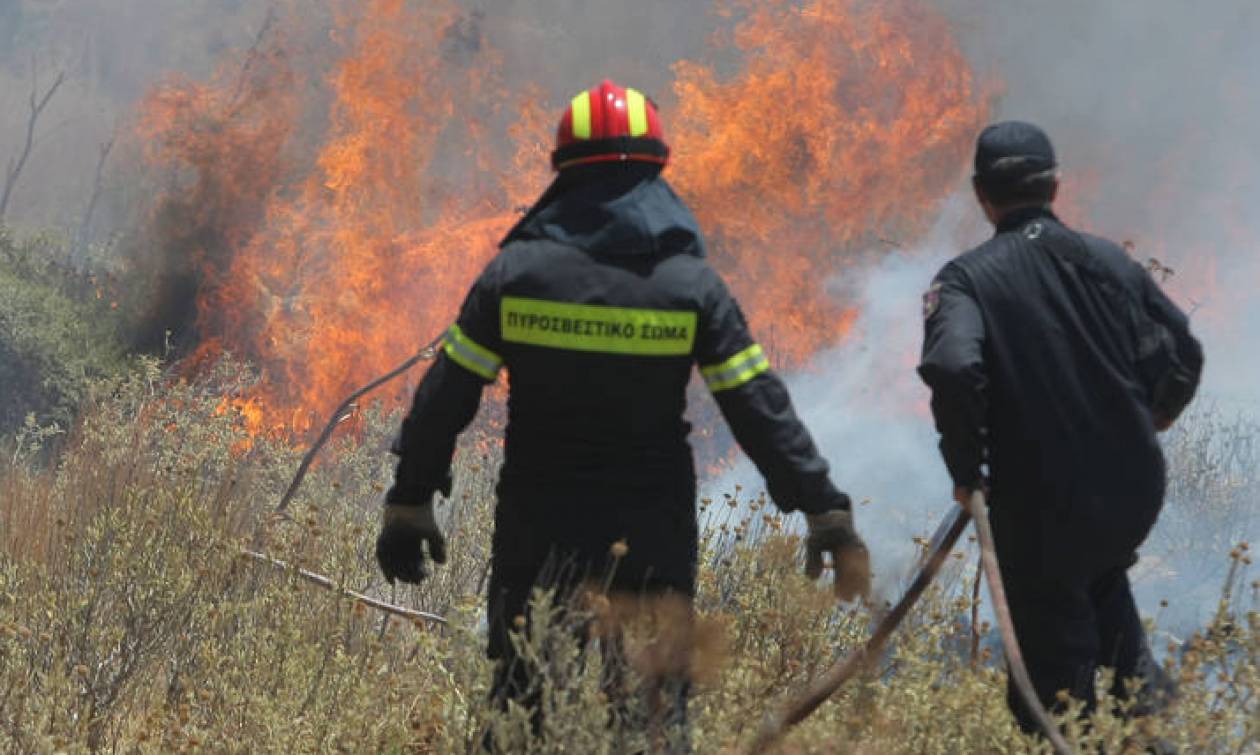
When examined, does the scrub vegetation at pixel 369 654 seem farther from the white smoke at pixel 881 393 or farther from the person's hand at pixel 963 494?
the white smoke at pixel 881 393

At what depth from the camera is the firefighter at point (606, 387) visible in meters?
2.97

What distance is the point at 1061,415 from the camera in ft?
10.9

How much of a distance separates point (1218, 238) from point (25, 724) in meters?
12.0

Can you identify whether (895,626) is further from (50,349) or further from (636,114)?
(50,349)

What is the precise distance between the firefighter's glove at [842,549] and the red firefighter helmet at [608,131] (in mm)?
834

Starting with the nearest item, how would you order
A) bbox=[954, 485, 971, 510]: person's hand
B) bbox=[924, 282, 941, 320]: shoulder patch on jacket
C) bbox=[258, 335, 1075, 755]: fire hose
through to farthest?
bbox=[258, 335, 1075, 755]: fire hose < bbox=[954, 485, 971, 510]: person's hand < bbox=[924, 282, 941, 320]: shoulder patch on jacket

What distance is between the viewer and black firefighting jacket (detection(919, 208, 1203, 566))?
130 inches

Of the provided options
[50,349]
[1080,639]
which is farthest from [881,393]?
[1080,639]

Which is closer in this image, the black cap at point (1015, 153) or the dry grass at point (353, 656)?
the dry grass at point (353, 656)

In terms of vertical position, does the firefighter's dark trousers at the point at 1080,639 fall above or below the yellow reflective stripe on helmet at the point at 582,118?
below

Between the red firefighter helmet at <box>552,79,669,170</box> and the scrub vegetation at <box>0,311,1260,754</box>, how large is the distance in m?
0.95

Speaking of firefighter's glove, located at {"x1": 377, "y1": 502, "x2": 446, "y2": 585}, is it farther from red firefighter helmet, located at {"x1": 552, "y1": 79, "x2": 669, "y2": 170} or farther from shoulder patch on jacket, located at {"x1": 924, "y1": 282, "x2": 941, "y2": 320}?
shoulder patch on jacket, located at {"x1": 924, "y1": 282, "x2": 941, "y2": 320}

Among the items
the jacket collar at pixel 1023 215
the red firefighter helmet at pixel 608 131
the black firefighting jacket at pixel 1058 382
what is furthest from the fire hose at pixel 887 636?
the red firefighter helmet at pixel 608 131

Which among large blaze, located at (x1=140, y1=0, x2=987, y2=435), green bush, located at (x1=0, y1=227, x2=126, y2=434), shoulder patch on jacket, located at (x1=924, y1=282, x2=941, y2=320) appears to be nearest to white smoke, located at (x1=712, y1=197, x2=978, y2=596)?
large blaze, located at (x1=140, y1=0, x2=987, y2=435)
